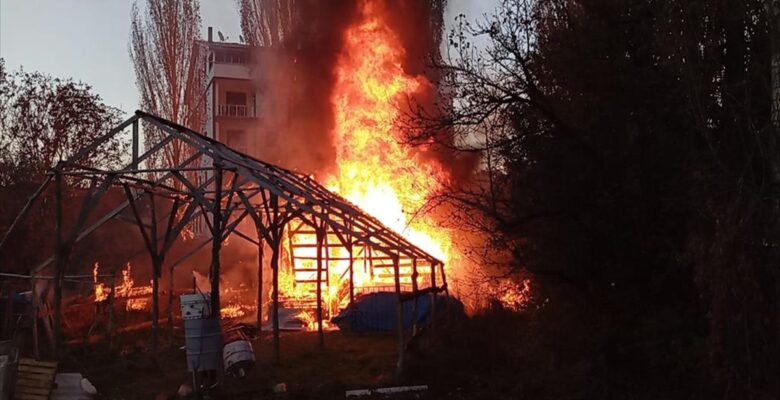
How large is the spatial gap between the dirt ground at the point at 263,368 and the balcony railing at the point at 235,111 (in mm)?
27340

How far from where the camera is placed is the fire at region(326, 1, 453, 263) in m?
22.4

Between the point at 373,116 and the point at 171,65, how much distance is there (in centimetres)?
1780

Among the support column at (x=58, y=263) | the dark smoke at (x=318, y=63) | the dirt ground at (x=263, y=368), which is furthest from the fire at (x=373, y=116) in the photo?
the support column at (x=58, y=263)

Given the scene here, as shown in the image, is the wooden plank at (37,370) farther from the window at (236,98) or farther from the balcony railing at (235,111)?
the window at (236,98)

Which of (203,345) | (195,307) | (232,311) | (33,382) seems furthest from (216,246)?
(232,311)

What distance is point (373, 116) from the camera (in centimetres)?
2270

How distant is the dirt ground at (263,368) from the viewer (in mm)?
10680

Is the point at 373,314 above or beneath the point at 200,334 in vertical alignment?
above

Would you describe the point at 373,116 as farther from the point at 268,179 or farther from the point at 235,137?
the point at 235,137

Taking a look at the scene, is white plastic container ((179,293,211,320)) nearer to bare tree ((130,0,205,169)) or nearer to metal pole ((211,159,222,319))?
metal pole ((211,159,222,319))

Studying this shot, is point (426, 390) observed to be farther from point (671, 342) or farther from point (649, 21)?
point (649, 21)

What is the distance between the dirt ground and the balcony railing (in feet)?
89.7

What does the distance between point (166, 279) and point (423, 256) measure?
1911cm

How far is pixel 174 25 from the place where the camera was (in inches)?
1430
